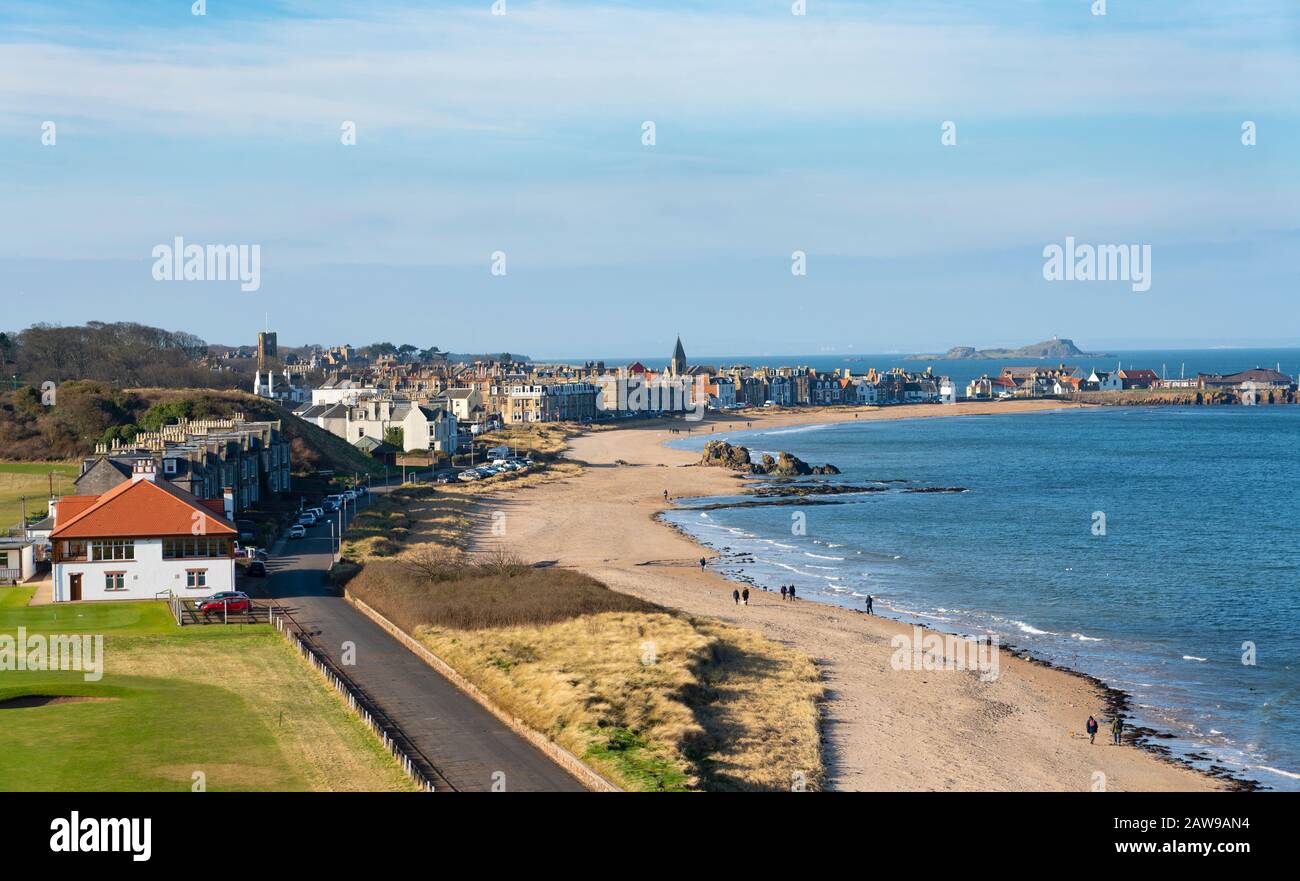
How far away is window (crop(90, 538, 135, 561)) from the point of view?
46.3m

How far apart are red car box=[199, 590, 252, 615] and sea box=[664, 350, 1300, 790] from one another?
2463cm

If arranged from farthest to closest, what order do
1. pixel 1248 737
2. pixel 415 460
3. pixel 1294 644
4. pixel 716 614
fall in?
pixel 415 460
pixel 716 614
pixel 1294 644
pixel 1248 737

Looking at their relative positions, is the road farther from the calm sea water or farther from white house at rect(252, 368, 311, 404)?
white house at rect(252, 368, 311, 404)

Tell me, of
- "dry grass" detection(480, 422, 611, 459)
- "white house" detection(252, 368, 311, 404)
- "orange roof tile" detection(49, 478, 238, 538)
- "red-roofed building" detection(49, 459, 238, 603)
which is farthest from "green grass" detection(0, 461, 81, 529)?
"white house" detection(252, 368, 311, 404)

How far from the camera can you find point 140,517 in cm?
4712

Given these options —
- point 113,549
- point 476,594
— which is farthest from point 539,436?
point 113,549

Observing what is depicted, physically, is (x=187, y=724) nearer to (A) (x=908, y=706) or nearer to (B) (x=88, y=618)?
(B) (x=88, y=618)

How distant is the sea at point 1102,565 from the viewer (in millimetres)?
39750

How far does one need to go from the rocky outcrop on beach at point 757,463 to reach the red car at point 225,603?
7470 cm
